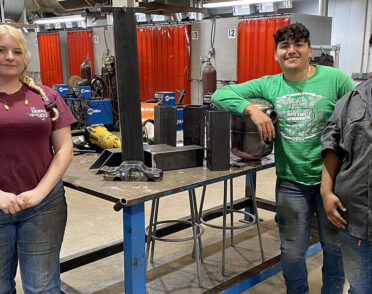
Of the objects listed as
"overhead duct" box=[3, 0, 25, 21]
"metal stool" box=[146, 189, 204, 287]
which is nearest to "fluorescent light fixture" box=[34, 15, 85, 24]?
"overhead duct" box=[3, 0, 25, 21]

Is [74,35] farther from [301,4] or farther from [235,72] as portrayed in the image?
[301,4]

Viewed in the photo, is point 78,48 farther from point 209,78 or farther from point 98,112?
point 98,112

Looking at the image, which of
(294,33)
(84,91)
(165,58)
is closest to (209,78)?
(165,58)

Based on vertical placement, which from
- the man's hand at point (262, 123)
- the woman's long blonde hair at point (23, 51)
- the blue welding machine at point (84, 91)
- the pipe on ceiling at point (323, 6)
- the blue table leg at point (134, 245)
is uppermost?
the pipe on ceiling at point (323, 6)

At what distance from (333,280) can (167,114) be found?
1.24 meters

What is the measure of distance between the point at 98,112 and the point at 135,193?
9.59ft

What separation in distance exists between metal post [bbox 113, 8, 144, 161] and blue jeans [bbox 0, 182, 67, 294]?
0.43m

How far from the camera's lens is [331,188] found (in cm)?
154

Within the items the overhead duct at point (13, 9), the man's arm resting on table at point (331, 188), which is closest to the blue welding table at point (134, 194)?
the man's arm resting on table at point (331, 188)

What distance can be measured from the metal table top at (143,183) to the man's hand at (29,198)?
0.27 meters

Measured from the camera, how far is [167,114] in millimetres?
2316

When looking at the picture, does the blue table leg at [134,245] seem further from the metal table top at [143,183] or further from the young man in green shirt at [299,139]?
the young man in green shirt at [299,139]

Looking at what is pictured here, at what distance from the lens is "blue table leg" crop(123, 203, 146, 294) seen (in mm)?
1665

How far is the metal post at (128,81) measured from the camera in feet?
5.85
